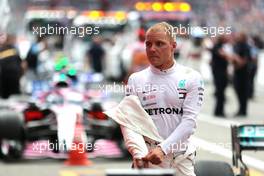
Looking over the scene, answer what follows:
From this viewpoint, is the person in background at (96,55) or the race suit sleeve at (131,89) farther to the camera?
the person in background at (96,55)

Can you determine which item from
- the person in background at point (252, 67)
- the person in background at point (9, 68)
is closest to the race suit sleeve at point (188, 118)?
the person in background at point (9, 68)

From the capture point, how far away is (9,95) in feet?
72.4

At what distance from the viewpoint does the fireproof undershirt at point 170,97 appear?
6.88 m

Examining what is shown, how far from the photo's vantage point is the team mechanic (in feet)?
22.3

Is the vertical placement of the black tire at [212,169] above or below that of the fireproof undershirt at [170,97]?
below

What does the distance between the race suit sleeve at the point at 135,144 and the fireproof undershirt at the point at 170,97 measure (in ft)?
0.62

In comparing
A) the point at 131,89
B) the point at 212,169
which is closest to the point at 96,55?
the point at 212,169

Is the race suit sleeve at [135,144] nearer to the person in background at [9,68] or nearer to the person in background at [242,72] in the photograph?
the person in background at [9,68]

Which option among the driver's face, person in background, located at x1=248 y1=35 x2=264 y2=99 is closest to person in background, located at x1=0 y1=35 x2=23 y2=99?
person in background, located at x1=248 y1=35 x2=264 y2=99

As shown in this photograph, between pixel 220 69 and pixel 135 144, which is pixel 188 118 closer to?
pixel 135 144

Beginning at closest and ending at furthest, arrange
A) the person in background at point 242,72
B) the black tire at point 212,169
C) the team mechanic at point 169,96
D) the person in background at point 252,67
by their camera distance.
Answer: the team mechanic at point 169,96 < the black tire at point 212,169 < the person in background at point 242,72 < the person in background at point 252,67

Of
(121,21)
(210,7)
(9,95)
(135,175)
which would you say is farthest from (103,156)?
(121,21)

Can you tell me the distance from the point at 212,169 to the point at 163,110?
1.61 meters

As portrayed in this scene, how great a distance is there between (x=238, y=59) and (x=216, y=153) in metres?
7.54
